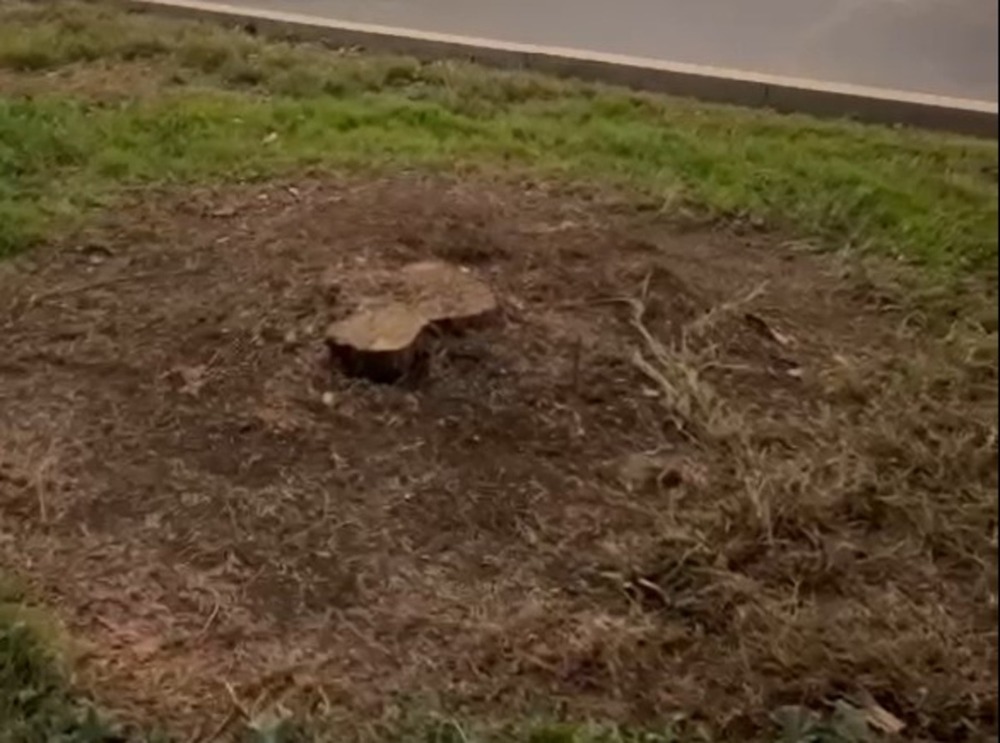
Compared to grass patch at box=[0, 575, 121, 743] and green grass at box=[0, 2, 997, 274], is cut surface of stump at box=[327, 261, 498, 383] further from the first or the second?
grass patch at box=[0, 575, 121, 743]

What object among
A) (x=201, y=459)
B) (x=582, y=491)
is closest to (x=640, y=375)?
(x=582, y=491)

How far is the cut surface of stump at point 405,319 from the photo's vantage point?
2086mm

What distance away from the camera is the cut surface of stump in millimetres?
2086

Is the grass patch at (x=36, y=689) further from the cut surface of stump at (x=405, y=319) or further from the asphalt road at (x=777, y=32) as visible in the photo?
the asphalt road at (x=777, y=32)

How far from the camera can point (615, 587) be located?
5.95 ft

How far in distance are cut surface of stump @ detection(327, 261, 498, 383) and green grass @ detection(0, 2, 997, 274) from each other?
33 centimetres

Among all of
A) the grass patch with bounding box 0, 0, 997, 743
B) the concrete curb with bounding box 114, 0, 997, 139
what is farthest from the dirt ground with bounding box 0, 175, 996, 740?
the concrete curb with bounding box 114, 0, 997, 139

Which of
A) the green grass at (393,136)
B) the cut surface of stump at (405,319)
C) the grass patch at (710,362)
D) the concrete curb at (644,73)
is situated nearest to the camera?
the concrete curb at (644,73)

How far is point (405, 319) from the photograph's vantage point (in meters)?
2.12

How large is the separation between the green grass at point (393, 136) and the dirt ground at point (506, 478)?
8cm

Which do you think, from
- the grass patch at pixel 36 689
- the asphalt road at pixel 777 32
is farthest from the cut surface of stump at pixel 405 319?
the grass patch at pixel 36 689

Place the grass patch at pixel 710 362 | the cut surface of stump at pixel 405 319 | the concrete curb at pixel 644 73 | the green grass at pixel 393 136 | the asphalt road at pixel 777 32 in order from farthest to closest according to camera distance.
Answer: the green grass at pixel 393 136 < the cut surface of stump at pixel 405 319 < the grass patch at pixel 710 362 < the concrete curb at pixel 644 73 < the asphalt road at pixel 777 32

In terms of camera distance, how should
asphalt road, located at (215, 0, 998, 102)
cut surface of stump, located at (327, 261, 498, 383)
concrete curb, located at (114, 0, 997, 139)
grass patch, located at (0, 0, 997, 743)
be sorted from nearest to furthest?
asphalt road, located at (215, 0, 998, 102) < concrete curb, located at (114, 0, 997, 139) < grass patch, located at (0, 0, 997, 743) < cut surface of stump, located at (327, 261, 498, 383)

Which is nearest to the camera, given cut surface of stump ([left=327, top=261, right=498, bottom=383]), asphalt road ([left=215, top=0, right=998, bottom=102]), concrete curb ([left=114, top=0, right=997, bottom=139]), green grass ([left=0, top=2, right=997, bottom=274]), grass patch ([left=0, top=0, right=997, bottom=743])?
asphalt road ([left=215, top=0, right=998, bottom=102])
